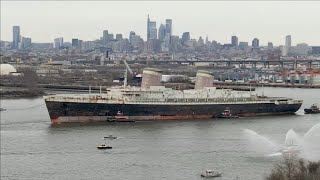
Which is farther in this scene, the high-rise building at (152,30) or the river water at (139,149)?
the high-rise building at (152,30)

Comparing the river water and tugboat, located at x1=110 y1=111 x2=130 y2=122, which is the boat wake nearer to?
the river water

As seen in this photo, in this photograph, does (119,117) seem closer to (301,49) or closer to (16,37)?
(301,49)

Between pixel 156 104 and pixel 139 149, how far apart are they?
17.7 ft

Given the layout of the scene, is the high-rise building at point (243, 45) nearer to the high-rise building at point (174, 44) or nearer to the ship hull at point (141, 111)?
the high-rise building at point (174, 44)

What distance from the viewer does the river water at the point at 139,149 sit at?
977cm

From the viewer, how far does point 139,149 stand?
11.8m

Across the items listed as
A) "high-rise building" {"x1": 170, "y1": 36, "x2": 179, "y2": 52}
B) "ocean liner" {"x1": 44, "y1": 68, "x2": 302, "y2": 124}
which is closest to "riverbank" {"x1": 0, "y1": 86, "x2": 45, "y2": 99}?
"ocean liner" {"x1": 44, "y1": 68, "x2": 302, "y2": 124}

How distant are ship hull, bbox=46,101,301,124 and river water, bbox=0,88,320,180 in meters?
0.46

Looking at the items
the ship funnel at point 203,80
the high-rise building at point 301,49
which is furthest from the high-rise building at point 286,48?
the ship funnel at point 203,80

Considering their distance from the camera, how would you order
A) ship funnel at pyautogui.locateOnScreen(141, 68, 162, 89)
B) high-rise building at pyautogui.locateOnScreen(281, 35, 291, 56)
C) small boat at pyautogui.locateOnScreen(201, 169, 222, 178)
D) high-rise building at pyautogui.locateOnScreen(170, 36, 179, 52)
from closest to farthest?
small boat at pyautogui.locateOnScreen(201, 169, 222, 178)
ship funnel at pyautogui.locateOnScreen(141, 68, 162, 89)
high-rise building at pyautogui.locateOnScreen(281, 35, 291, 56)
high-rise building at pyautogui.locateOnScreen(170, 36, 179, 52)

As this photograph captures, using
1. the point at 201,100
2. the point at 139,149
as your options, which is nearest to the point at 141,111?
the point at 201,100

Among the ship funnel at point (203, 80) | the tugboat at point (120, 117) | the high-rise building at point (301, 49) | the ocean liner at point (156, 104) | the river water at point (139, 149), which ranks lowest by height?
the river water at point (139, 149)

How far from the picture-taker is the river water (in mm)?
9766

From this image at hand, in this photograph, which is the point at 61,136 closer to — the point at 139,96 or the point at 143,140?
the point at 143,140
